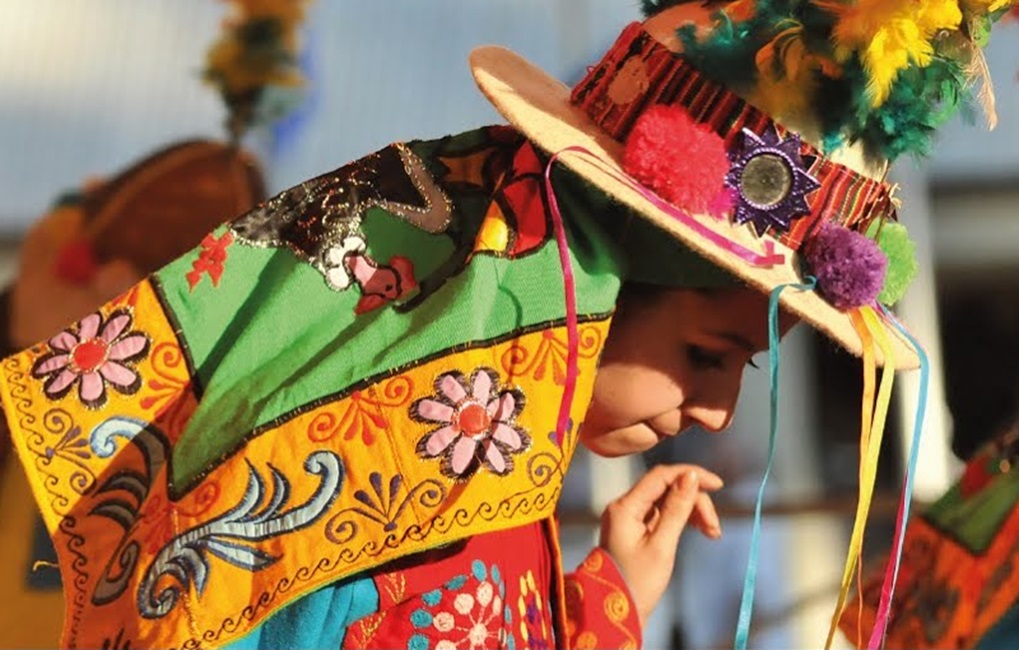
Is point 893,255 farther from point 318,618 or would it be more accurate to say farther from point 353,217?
point 318,618

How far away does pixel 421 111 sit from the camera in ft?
14.8

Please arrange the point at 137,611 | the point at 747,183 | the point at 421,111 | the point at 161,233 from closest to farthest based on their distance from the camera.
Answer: the point at 137,611 → the point at 747,183 → the point at 161,233 → the point at 421,111

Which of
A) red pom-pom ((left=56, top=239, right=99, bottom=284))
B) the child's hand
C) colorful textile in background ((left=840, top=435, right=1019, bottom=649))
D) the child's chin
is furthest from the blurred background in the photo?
the child's chin

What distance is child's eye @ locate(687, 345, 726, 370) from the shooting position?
177cm

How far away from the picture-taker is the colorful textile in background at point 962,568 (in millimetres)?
2301

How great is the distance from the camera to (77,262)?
2.99 m

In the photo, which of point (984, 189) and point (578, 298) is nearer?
point (578, 298)

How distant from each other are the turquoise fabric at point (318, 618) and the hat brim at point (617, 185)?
464 millimetres

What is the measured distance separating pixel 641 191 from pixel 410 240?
25 cm

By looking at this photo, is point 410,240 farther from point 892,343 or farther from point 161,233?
point 161,233

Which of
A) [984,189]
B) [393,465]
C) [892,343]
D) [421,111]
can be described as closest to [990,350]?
[984,189]

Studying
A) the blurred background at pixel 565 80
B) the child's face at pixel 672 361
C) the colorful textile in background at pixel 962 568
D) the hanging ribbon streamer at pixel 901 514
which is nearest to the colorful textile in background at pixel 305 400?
the child's face at pixel 672 361

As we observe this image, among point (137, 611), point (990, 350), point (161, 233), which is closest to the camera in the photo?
point (137, 611)

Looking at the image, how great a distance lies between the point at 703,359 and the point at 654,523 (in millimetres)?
282
